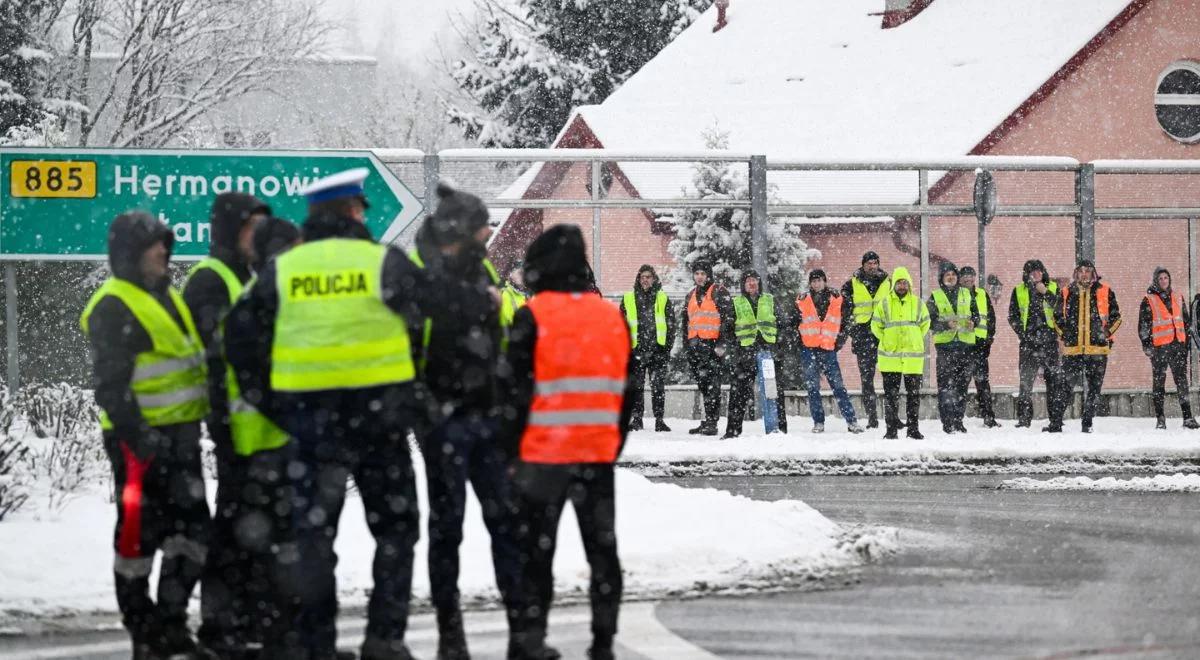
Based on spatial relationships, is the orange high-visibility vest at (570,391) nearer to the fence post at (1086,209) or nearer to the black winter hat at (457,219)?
the black winter hat at (457,219)

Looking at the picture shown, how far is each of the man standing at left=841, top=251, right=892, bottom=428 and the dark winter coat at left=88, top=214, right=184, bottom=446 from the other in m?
13.4

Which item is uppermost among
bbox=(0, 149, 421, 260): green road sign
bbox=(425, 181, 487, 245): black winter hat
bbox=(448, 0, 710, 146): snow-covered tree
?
bbox=(448, 0, 710, 146): snow-covered tree

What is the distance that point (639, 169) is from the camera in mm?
22703

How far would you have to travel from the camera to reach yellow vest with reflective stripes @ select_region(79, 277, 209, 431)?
740 centimetres

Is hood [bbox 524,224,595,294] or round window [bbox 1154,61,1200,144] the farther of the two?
round window [bbox 1154,61,1200,144]

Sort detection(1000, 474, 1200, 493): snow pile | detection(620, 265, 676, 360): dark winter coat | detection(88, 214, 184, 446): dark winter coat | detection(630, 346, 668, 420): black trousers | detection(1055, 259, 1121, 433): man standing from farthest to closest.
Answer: detection(630, 346, 668, 420): black trousers, detection(620, 265, 676, 360): dark winter coat, detection(1055, 259, 1121, 433): man standing, detection(1000, 474, 1200, 493): snow pile, detection(88, 214, 184, 446): dark winter coat

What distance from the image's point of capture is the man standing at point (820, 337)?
20297 millimetres

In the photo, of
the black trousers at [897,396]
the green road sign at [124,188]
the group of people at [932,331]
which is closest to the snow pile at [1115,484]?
the black trousers at [897,396]

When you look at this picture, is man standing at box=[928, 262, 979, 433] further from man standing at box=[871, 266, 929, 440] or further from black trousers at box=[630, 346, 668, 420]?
black trousers at box=[630, 346, 668, 420]

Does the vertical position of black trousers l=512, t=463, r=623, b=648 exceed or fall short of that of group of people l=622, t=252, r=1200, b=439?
it falls short

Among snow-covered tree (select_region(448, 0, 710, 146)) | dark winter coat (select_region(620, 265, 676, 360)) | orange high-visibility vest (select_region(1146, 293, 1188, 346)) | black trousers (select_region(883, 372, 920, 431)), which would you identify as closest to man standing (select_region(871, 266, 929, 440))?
black trousers (select_region(883, 372, 920, 431))

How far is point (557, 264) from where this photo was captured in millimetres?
7227

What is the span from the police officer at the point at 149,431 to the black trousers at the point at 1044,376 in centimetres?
1442

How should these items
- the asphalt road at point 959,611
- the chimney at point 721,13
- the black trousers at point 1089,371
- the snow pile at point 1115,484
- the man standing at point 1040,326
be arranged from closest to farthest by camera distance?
the asphalt road at point 959,611, the snow pile at point 1115,484, the black trousers at point 1089,371, the man standing at point 1040,326, the chimney at point 721,13
